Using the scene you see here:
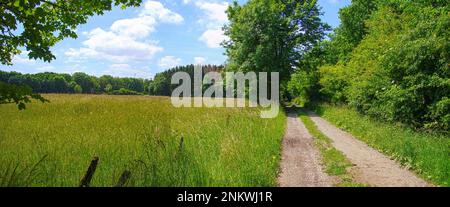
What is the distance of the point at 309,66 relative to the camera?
39.4m

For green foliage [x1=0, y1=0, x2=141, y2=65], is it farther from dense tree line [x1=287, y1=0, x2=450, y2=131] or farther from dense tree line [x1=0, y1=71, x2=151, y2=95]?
dense tree line [x1=0, y1=71, x2=151, y2=95]

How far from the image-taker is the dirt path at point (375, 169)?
28.2 ft

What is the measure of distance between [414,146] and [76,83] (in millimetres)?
126100

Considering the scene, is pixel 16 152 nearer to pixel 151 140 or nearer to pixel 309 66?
pixel 151 140

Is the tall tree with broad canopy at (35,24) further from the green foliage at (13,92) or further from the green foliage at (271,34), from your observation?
the green foliage at (271,34)

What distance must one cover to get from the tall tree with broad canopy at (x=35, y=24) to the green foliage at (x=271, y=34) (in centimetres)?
2909

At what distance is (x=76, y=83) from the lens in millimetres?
123438

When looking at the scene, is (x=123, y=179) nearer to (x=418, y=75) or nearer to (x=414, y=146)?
(x=414, y=146)

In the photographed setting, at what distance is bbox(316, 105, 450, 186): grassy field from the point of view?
29.9ft

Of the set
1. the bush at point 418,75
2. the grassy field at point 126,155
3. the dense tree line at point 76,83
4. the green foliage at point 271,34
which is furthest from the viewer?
the dense tree line at point 76,83

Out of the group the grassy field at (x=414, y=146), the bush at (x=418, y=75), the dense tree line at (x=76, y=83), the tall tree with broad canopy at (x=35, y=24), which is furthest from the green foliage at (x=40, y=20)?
the dense tree line at (x=76, y=83)

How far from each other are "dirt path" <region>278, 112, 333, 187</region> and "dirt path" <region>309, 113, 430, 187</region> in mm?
946
